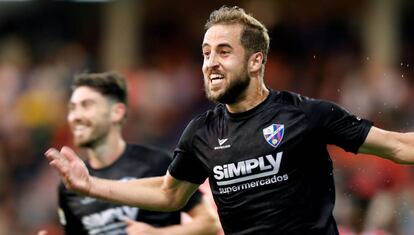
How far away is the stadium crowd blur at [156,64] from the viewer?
1270 centimetres

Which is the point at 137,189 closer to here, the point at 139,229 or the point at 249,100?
the point at 139,229

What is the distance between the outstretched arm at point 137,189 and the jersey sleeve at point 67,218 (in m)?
1.68

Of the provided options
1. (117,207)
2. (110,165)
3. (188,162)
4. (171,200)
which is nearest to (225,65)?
(188,162)

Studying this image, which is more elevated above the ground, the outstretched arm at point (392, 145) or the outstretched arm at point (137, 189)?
the outstretched arm at point (392, 145)

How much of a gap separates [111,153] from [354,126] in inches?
109

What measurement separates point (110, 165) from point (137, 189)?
69.7 inches

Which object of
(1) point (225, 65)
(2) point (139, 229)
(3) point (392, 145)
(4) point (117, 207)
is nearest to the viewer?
(3) point (392, 145)

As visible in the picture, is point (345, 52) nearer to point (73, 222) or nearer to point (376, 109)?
point (376, 109)

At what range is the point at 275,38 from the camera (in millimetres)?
13703

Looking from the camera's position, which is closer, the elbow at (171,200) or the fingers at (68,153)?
the fingers at (68,153)

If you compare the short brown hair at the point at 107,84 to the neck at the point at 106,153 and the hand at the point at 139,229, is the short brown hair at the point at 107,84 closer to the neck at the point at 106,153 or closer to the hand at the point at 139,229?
the neck at the point at 106,153

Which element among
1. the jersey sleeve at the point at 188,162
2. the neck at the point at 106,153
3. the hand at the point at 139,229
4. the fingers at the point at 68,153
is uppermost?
the fingers at the point at 68,153

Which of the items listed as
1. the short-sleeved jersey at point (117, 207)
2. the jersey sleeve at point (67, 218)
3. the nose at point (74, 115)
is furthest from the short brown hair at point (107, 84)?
the jersey sleeve at point (67, 218)

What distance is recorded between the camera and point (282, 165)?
5570mm
